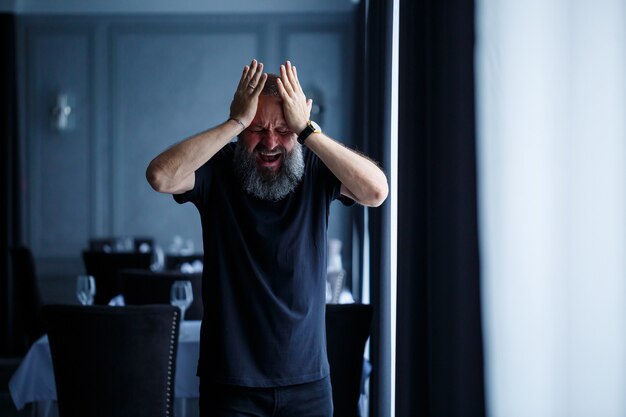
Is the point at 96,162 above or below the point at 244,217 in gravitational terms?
above

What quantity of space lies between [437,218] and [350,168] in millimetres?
742

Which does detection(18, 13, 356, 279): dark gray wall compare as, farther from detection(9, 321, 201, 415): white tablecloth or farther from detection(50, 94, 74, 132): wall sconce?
detection(9, 321, 201, 415): white tablecloth

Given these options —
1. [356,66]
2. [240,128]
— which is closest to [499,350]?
[240,128]

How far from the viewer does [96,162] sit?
746 cm

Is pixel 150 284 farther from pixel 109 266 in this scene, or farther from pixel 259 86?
pixel 259 86

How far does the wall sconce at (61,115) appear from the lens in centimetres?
737

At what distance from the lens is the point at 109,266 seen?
16.5ft

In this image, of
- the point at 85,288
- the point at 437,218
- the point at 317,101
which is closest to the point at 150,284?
the point at 85,288

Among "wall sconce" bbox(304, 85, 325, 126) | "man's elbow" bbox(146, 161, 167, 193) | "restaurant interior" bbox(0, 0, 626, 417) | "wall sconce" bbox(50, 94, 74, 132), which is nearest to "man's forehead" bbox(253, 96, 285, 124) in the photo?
"man's elbow" bbox(146, 161, 167, 193)

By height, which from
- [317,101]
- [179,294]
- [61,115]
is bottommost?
[179,294]

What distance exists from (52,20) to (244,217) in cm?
672

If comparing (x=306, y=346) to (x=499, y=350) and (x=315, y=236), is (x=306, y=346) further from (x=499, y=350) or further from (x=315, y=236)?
(x=499, y=350)

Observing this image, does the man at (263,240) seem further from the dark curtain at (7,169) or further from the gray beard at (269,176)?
the dark curtain at (7,169)

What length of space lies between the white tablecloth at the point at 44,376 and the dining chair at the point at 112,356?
1.65 feet
